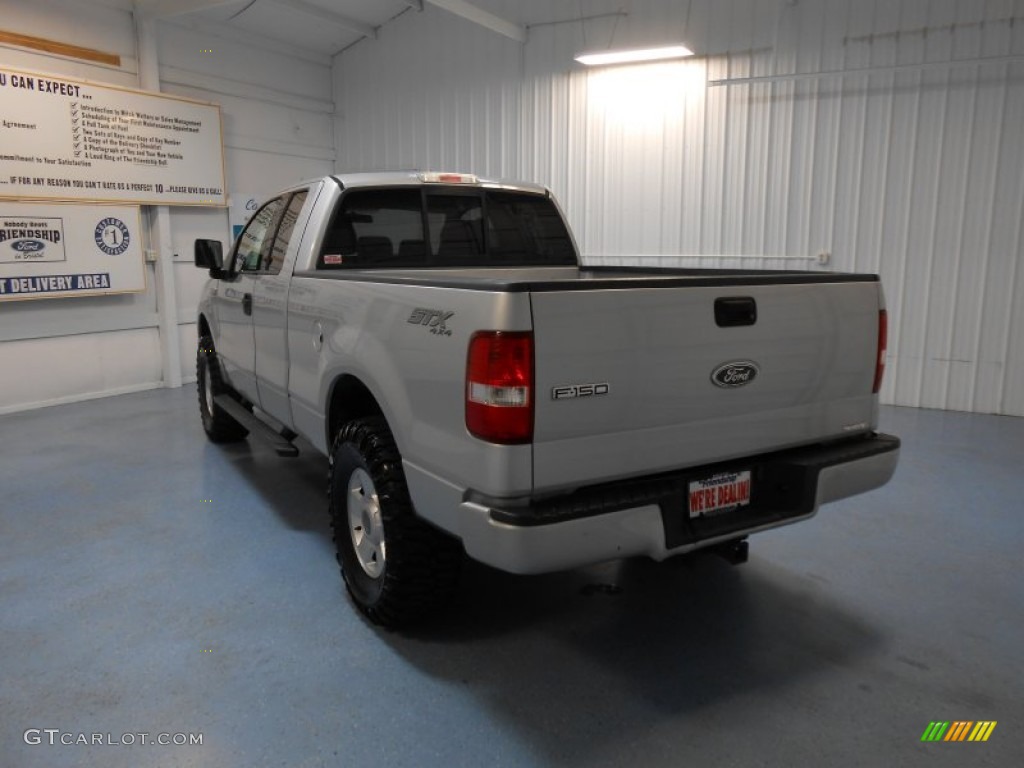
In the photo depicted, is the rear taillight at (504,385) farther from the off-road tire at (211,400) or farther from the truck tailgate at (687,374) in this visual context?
the off-road tire at (211,400)

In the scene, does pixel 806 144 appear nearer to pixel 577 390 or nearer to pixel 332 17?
pixel 332 17

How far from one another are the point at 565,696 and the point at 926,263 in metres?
6.25

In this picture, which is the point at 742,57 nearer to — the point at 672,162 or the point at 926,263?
the point at 672,162

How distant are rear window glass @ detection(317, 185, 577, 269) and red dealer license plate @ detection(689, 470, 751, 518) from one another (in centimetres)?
207

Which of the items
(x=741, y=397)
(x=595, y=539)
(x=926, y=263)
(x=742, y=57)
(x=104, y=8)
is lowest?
(x=595, y=539)

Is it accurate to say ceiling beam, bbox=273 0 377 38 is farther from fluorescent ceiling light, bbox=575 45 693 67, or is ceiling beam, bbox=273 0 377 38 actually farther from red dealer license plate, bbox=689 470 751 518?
red dealer license plate, bbox=689 470 751 518

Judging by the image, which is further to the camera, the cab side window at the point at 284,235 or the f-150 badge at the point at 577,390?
the cab side window at the point at 284,235

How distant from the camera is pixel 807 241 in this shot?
746cm

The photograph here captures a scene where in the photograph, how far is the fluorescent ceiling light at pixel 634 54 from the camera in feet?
22.9

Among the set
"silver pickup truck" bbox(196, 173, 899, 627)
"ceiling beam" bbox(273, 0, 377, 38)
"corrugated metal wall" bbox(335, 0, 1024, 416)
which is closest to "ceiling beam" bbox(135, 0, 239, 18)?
"ceiling beam" bbox(273, 0, 377, 38)

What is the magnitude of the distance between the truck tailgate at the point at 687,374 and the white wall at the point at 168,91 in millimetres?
6977

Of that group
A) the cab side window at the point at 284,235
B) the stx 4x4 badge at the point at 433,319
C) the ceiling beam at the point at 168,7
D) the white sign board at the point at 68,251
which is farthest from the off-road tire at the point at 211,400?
the ceiling beam at the point at 168,7

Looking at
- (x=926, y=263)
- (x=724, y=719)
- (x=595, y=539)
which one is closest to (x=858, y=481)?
(x=724, y=719)

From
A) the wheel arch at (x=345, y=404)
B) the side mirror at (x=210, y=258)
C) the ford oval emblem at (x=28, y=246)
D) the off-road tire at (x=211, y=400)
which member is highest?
the ford oval emblem at (x=28, y=246)
